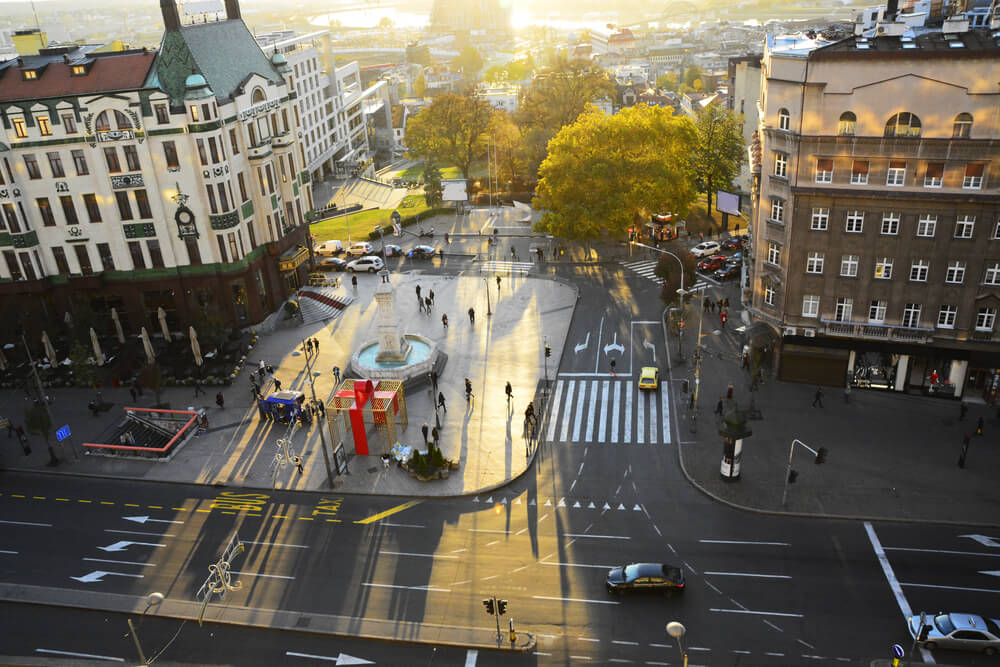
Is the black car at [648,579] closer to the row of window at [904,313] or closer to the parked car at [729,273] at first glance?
the row of window at [904,313]

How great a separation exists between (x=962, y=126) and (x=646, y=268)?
38343 millimetres

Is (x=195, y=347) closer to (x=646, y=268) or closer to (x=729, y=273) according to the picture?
(x=646, y=268)

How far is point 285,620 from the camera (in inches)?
1437

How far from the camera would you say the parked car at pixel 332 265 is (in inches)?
3369

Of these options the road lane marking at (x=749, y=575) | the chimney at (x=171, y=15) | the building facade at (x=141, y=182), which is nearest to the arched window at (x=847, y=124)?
the road lane marking at (x=749, y=575)

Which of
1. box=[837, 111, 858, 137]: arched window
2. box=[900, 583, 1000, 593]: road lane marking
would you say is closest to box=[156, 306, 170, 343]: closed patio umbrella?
box=[837, 111, 858, 137]: arched window

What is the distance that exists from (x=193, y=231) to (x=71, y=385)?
56.3 feet

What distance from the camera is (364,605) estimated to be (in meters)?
37.2

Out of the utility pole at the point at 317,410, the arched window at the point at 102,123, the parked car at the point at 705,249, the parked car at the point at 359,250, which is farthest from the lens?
the parked car at the point at 359,250

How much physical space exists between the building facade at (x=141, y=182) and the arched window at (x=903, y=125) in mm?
53172

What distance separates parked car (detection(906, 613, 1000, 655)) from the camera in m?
31.7

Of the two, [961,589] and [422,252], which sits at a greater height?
[422,252]

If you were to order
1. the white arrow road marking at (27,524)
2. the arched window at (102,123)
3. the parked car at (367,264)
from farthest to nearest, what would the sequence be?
1. the parked car at (367,264)
2. the arched window at (102,123)
3. the white arrow road marking at (27,524)

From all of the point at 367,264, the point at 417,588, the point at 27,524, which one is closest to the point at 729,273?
the point at 367,264
